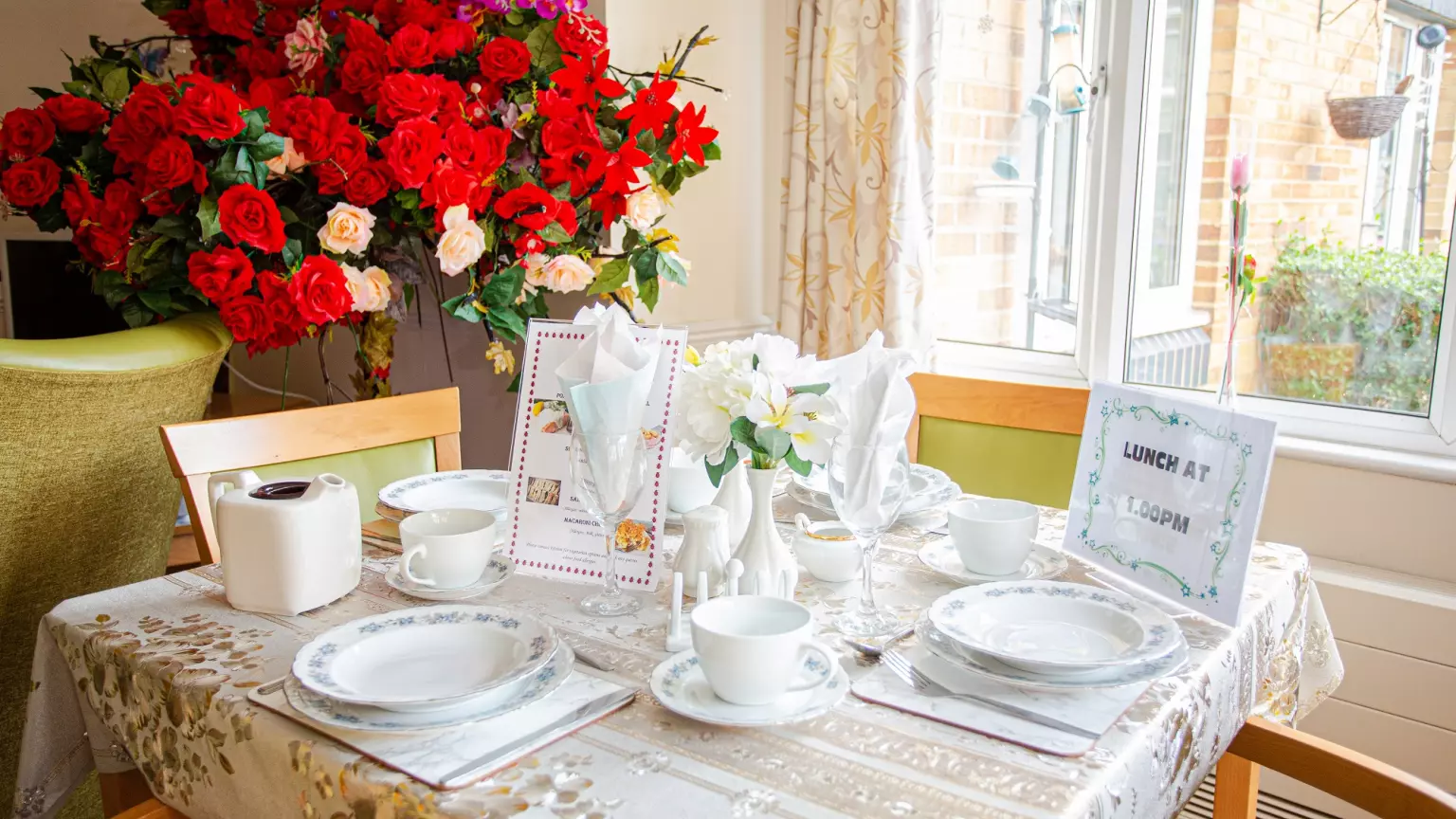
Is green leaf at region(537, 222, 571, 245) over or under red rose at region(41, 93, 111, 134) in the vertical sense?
under

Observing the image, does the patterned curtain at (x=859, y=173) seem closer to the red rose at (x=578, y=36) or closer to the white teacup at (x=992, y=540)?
the red rose at (x=578, y=36)

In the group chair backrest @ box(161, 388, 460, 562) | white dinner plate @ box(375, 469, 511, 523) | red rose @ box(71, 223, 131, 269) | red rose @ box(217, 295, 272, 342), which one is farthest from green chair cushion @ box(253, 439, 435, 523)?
red rose @ box(71, 223, 131, 269)

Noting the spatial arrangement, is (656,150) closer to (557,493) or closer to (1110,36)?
(557,493)

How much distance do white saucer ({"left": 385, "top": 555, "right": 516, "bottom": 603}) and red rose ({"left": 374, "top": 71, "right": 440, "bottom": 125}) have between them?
1.86 feet

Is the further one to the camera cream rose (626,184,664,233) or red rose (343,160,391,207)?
cream rose (626,184,664,233)

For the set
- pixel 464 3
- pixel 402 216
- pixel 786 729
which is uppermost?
pixel 464 3

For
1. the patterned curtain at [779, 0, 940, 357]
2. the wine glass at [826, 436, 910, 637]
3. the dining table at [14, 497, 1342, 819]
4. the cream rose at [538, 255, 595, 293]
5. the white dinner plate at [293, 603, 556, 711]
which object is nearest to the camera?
the dining table at [14, 497, 1342, 819]

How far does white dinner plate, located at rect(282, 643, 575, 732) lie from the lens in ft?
2.57

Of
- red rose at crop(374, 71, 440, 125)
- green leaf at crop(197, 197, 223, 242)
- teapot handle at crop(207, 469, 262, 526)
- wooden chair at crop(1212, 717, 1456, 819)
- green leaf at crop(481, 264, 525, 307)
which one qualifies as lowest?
wooden chair at crop(1212, 717, 1456, 819)

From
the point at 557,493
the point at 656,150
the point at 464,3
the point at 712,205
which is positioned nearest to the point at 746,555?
the point at 557,493

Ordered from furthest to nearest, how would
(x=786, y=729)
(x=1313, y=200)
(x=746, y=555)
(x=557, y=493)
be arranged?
1. (x=1313, y=200)
2. (x=557, y=493)
3. (x=746, y=555)
4. (x=786, y=729)

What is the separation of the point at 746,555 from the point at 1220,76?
6.23ft

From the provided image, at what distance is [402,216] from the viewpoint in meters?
1.42

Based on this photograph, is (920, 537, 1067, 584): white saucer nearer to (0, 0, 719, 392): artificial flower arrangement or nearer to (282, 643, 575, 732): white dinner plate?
(282, 643, 575, 732): white dinner plate
